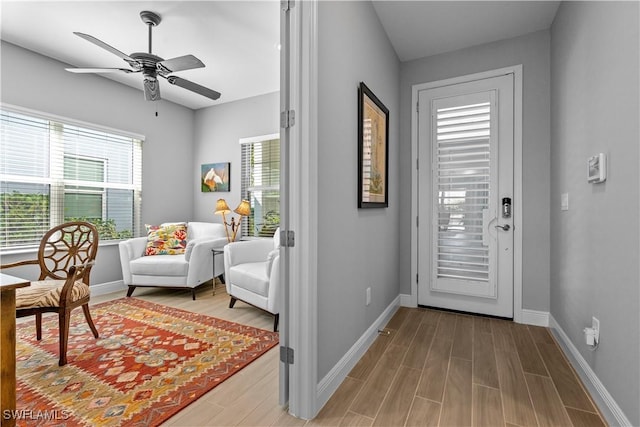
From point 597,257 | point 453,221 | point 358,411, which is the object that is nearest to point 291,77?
point 358,411

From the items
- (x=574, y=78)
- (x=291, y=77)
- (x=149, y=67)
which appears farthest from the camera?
(x=149, y=67)

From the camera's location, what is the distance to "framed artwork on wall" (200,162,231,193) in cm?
466

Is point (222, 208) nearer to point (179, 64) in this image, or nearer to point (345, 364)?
point (179, 64)

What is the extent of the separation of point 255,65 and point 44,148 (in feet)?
8.07

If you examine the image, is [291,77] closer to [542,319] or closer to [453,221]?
[453,221]

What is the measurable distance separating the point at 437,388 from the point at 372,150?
1.60m

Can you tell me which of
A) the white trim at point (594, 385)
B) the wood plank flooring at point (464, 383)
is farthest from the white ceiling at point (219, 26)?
the white trim at point (594, 385)

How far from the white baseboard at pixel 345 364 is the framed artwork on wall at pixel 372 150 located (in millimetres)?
943

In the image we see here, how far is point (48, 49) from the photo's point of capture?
313cm

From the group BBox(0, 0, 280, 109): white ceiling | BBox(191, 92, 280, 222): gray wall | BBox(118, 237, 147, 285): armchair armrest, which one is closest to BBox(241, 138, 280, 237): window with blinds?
BBox(191, 92, 280, 222): gray wall

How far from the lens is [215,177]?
4742 mm

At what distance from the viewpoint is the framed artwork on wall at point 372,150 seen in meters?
2.13

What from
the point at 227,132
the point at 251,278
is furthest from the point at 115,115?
the point at 251,278

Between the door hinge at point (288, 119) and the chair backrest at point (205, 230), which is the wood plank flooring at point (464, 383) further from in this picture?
the chair backrest at point (205, 230)
